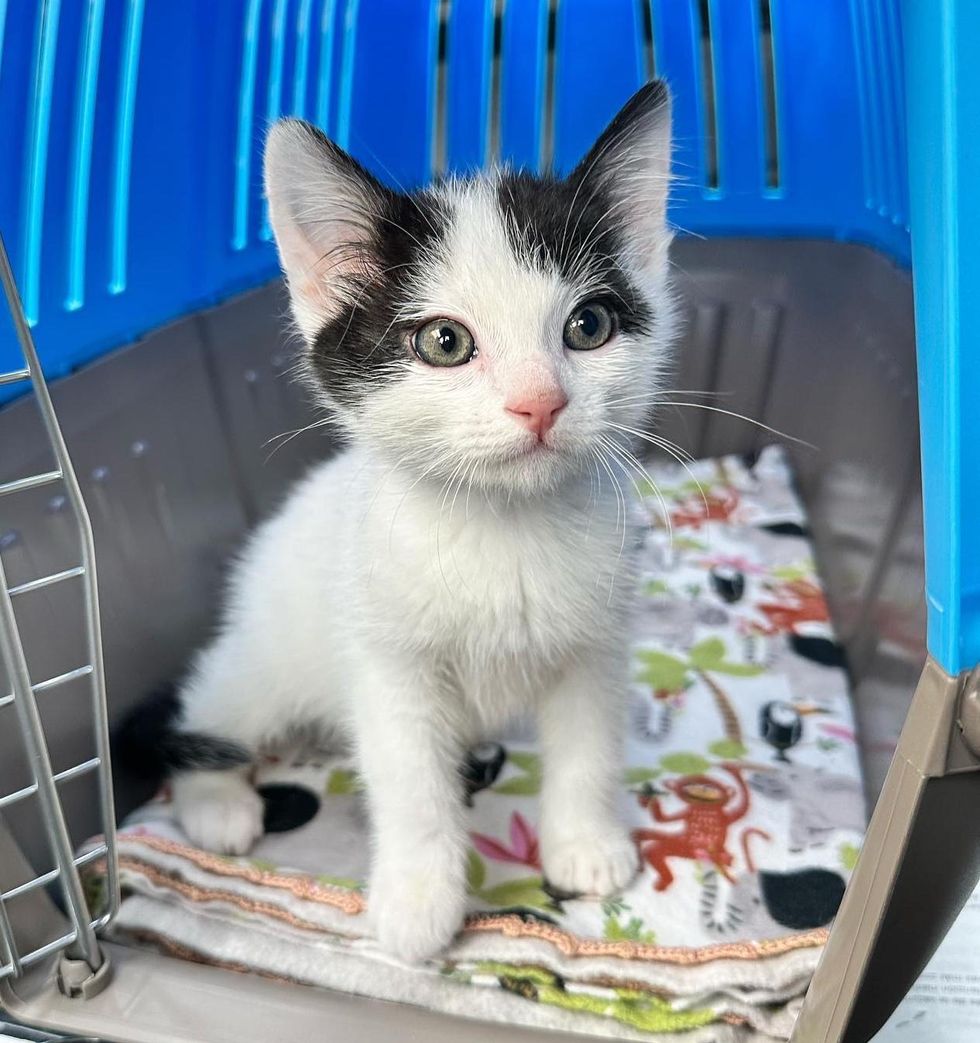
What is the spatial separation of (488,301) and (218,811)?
0.71m

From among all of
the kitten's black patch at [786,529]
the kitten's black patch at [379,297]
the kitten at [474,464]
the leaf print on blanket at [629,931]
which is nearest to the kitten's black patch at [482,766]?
the kitten at [474,464]

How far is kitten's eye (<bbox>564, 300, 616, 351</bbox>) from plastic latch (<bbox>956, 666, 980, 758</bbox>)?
1.31 ft

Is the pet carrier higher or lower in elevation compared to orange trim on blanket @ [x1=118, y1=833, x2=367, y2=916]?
higher

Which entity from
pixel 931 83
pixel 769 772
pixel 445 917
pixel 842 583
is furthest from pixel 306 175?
pixel 842 583

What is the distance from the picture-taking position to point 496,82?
1.48 meters

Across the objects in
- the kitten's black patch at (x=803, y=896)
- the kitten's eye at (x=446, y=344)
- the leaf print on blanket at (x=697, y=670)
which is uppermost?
the kitten's eye at (x=446, y=344)

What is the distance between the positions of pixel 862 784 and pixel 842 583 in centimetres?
38

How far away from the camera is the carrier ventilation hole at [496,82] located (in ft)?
4.78

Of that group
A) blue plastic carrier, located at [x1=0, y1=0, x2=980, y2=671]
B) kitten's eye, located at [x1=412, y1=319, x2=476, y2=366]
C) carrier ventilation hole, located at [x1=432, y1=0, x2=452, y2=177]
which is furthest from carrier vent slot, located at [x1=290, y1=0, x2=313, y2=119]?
kitten's eye, located at [x1=412, y1=319, x2=476, y2=366]

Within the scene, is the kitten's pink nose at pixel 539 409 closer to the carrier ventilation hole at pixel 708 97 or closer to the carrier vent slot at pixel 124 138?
the carrier vent slot at pixel 124 138

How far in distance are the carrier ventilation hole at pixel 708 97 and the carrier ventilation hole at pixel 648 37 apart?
0.07 m

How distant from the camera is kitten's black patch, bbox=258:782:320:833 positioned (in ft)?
3.92

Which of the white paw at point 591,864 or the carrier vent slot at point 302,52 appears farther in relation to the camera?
the carrier vent slot at point 302,52

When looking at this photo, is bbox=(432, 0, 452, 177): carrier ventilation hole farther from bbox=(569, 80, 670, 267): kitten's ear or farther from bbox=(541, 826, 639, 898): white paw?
bbox=(541, 826, 639, 898): white paw
